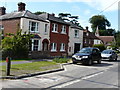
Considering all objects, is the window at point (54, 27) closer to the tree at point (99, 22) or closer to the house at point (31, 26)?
the house at point (31, 26)

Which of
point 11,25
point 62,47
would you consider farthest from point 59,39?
point 11,25

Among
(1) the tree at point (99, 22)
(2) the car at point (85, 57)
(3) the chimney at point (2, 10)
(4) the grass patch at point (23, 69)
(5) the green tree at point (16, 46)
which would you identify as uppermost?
(1) the tree at point (99, 22)

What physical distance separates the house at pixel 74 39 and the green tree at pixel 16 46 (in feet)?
50.2

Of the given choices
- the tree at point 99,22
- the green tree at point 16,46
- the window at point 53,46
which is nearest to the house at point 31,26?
the window at point 53,46

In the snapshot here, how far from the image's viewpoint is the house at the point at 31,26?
80.1 feet

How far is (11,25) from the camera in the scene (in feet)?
84.9

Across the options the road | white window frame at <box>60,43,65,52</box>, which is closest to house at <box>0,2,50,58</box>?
white window frame at <box>60,43,65,52</box>

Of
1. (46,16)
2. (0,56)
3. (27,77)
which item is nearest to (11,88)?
(27,77)

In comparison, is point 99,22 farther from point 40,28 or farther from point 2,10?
point 40,28

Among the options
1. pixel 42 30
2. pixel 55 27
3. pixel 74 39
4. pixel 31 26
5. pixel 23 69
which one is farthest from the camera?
pixel 74 39

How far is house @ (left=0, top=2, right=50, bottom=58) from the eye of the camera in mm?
24422

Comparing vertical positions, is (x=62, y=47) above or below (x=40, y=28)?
below

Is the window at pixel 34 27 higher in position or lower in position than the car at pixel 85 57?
higher

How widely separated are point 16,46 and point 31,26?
6.11m
